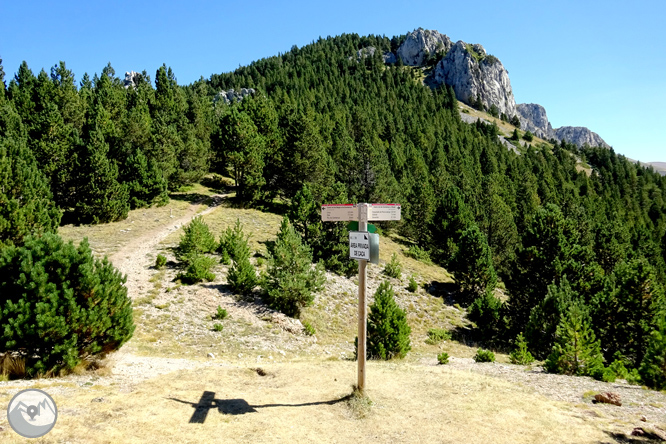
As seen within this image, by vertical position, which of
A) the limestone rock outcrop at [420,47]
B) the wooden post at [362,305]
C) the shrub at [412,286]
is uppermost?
the limestone rock outcrop at [420,47]

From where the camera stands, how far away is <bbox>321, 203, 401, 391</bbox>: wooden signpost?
7168 mm

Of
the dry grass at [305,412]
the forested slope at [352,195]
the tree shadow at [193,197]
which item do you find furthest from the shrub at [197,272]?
the tree shadow at [193,197]

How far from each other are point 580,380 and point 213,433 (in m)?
9.71

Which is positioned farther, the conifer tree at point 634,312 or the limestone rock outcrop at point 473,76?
the limestone rock outcrop at point 473,76

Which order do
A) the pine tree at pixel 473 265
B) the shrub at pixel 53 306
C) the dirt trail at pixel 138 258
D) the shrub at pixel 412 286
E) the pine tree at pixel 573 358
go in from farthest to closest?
the shrub at pixel 412 286 → the pine tree at pixel 473 265 → the dirt trail at pixel 138 258 → the pine tree at pixel 573 358 → the shrub at pixel 53 306

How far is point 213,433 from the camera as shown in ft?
20.5

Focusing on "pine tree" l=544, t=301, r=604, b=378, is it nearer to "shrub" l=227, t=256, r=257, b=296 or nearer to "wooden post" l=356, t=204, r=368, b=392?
"wooden post" l=356, t=204, r=368, b=392

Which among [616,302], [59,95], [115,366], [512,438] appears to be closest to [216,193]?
[59,95]

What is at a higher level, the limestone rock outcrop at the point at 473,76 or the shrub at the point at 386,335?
the limestone rock outcrop at the point at 473,76

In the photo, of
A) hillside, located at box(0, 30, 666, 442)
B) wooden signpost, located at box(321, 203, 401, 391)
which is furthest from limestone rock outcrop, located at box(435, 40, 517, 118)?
wooden signpost, located at box(321, 203, 401, 391)

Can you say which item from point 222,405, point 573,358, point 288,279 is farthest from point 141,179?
point 573,358

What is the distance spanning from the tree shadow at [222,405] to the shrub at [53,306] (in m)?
2.76

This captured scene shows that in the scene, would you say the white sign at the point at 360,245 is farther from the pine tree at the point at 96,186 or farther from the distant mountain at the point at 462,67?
the distant mountain at the point at 462,67

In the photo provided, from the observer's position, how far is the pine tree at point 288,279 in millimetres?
18359
